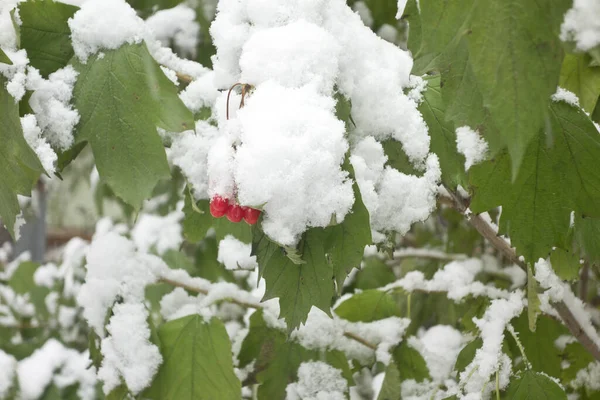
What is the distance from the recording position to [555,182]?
0.79 m

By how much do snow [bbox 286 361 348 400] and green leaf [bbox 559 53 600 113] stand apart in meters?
0.60

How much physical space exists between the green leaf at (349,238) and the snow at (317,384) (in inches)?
18.7

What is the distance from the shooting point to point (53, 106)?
90cm

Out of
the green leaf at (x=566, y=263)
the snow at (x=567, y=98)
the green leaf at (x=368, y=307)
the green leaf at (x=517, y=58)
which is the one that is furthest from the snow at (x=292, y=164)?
the green leaf at (x=368, y=307)

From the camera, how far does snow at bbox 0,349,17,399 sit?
66.7 inches

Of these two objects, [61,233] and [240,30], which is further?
[61,233]

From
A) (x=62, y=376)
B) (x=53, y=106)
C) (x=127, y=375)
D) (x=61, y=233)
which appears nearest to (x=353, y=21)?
(x=53, y=106)

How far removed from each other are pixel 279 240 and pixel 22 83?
1.45 feet

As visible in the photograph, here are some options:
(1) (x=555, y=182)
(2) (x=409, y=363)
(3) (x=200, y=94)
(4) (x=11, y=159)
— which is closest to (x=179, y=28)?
(3) (x=200, y=94)

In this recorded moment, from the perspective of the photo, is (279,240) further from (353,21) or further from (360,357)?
(360,357)

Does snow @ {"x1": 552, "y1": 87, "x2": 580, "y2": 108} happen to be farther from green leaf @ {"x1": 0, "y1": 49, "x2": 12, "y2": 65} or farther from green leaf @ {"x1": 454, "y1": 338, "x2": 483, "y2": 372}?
green leaf @ {"x1": 0, "y1": 49, "x2": 12, "y2": 65}

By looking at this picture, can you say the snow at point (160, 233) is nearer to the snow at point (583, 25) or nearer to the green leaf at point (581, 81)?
the green leaf at point (581, 81)

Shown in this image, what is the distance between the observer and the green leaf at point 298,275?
0.73 meters

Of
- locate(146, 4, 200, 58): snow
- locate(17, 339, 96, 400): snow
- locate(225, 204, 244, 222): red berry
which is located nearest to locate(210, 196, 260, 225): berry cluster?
locate(225, 204, 244, 222): red berry
